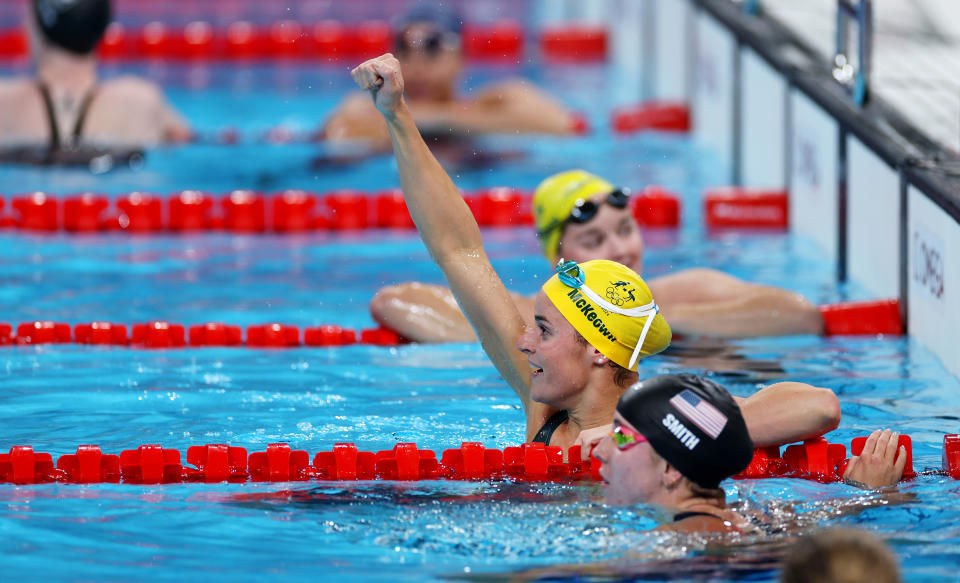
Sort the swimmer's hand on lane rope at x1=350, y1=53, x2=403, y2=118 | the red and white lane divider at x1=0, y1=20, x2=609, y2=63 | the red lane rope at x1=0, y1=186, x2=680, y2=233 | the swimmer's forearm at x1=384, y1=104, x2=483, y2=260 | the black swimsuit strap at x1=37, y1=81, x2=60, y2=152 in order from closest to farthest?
the swimmer's hand on lane rope at x1=350, y1=53, x2=403, y2=118 → the swimmer's forearm at x1=384, y1=104, x2=483, y2=260 → the red lane rope at x1=0, y1=186, x2=680, y2=233 → the black swimsuit strap at x1=37, y1=81, x2=60, y2=152 → the red and white lane divider at x1=0, y1=20, x2=609, y2=63

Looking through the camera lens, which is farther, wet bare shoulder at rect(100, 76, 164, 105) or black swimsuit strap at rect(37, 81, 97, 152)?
wet bare shoulder at rect(100, 76, 164, 105)

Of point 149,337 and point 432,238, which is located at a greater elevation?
point 432,238

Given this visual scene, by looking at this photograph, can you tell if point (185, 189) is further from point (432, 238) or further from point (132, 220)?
point (432, 238)

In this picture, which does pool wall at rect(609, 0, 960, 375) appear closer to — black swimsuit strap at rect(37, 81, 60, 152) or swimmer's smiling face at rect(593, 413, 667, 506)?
swimmer's smiling face at rect(593, 413, 667, 506)

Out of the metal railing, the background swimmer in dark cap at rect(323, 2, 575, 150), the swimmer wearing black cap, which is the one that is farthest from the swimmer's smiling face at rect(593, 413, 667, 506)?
the background swimmer in dark cap at rect(323, 2, 575, 150)

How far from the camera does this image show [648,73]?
10719 millimetres

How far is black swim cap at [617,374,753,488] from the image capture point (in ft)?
10.6

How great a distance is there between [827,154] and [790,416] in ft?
9.81

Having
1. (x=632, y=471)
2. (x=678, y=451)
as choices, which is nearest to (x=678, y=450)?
(x=678, y=451)

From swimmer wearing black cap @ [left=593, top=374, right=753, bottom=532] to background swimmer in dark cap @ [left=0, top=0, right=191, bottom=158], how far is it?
5.39 meters

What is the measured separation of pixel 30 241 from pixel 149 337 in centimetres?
196

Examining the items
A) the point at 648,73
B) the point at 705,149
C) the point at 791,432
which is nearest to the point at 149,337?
the point at 791,432

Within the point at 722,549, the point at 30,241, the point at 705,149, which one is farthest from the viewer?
the point at 705,149

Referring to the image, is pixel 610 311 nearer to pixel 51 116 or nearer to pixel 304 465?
pixel 304 465
